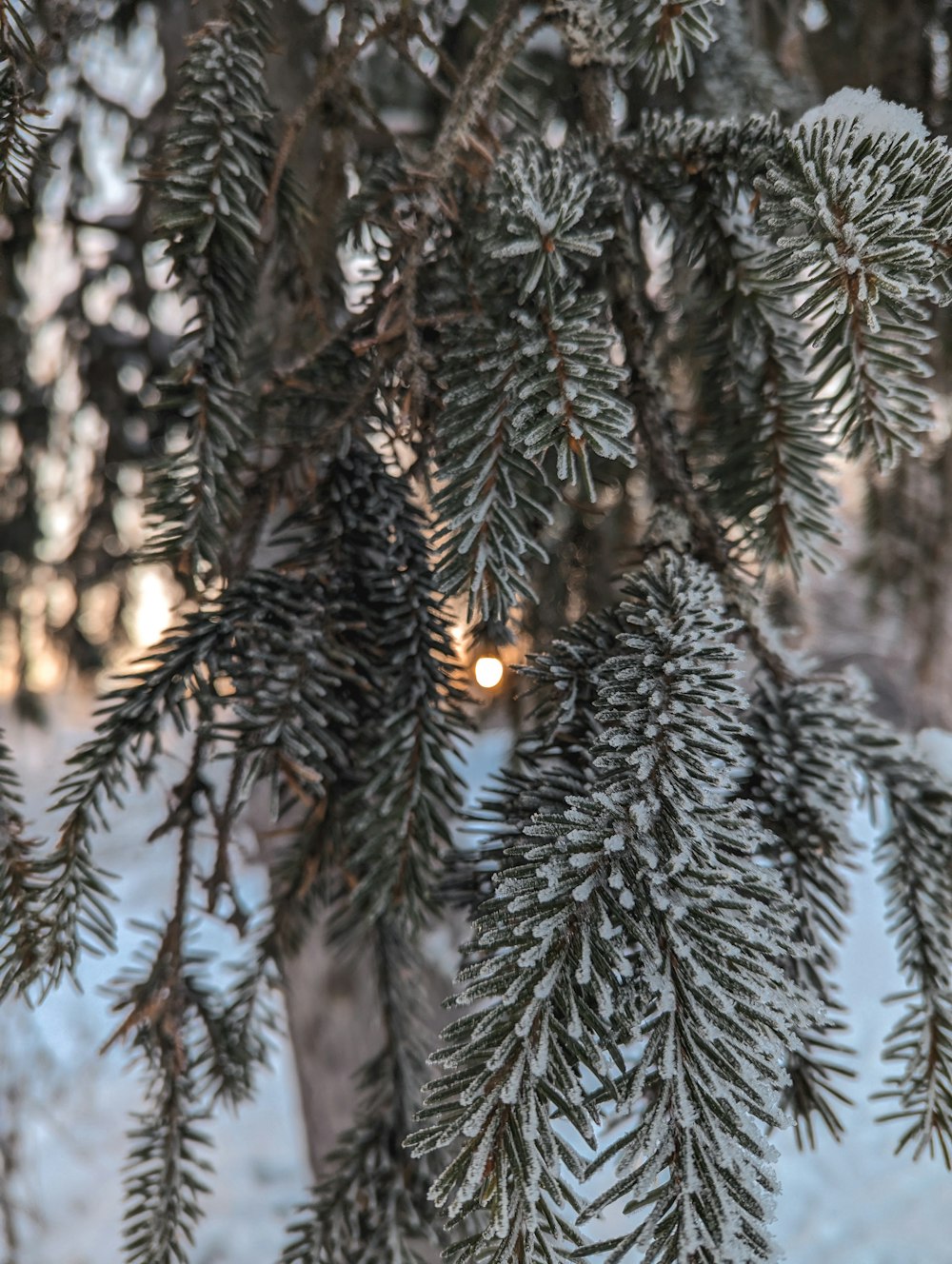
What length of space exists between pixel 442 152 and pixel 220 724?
1.50 ft

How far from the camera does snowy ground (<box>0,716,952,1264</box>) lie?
2219 millimetres

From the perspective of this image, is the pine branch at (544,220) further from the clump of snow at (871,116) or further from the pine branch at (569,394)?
the clump of snow at (871,116)

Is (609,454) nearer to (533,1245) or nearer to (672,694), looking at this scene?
(672,694)

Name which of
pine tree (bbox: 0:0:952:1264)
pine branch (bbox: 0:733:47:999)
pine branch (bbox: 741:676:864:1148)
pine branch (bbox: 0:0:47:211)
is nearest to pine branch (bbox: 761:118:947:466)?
pine tree (bbox: 0:0:952:1264)

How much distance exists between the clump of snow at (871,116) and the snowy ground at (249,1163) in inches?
72.3

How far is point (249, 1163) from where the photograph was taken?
306 centimetres

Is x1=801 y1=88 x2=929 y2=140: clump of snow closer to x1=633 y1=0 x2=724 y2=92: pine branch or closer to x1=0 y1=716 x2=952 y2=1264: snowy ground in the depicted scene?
x1=633 y1=0 x2=724 y2=92: pine branch

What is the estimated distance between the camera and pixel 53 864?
584mm

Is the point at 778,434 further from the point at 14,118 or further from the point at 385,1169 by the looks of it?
the point at 385,1169

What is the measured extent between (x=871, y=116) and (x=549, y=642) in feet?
1.24

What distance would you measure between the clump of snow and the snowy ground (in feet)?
6.03

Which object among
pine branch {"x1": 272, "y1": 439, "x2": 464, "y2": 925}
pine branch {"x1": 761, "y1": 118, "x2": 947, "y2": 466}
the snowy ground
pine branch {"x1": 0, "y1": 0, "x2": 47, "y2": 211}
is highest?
pine branch {"x1": 0, "y1": 0, "x2": 47, "y2": 211}

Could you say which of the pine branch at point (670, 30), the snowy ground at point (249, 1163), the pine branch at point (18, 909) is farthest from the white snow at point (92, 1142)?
the pine branch at point (670, 30)

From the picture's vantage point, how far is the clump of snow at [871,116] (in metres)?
0.48
